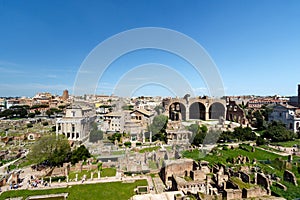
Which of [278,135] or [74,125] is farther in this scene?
[74,125]

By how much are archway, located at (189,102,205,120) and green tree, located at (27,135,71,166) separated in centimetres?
3556

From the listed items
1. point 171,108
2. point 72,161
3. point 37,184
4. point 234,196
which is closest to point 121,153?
point 72,161

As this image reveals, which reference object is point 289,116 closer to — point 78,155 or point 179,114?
point 179,114

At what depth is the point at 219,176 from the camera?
12.8m

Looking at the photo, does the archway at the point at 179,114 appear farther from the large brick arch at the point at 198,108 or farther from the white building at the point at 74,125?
the white building at the point at 74,125

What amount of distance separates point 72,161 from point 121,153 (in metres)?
5.87

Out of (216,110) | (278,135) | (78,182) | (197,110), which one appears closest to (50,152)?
(78,182)

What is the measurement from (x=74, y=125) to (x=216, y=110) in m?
35.4

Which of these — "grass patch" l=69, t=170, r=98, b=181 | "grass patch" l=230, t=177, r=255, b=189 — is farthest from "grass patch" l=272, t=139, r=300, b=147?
"grass patch" l=69, t=170, r=98, b=181

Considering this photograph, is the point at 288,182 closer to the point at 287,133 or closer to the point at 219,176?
the point at 219,176

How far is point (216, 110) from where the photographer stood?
4931 centimetres

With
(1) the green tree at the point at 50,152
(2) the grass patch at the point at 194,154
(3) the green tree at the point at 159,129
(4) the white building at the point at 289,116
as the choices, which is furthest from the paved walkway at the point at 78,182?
(4) the white building at the point at 289,116

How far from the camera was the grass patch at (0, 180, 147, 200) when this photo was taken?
40.4 feet

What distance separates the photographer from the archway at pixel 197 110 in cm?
4865
